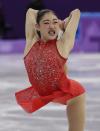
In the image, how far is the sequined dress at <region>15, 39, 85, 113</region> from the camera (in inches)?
136

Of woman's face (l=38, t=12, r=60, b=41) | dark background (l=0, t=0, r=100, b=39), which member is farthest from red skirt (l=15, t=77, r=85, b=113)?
dark background (l=0, t=0, r=100, b=39)

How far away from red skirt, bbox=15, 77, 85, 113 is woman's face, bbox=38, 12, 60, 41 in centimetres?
33

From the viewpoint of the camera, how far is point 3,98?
6.28m

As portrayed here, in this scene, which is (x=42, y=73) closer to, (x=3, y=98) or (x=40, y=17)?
(x=40, y=17)

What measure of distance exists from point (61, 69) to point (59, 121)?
165cm

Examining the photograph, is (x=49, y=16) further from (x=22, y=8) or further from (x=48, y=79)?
(x=22, y=8)

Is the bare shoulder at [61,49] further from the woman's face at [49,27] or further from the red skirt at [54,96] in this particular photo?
the red skirt at [54,96]

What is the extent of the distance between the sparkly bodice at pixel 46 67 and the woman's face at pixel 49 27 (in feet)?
0.17

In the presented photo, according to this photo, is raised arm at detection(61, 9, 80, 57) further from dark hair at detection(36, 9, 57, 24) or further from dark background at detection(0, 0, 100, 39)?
dark background at detection(0, 0, 100, 39)

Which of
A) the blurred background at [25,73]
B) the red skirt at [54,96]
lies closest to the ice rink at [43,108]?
the blurred background at [25,73]

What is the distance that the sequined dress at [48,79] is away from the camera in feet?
11.3

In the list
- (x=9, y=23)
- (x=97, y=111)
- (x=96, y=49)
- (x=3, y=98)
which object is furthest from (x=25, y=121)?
(x=9, y=23)

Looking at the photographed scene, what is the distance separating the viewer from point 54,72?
136 inches

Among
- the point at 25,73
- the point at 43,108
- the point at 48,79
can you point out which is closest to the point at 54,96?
the point at 48,79
